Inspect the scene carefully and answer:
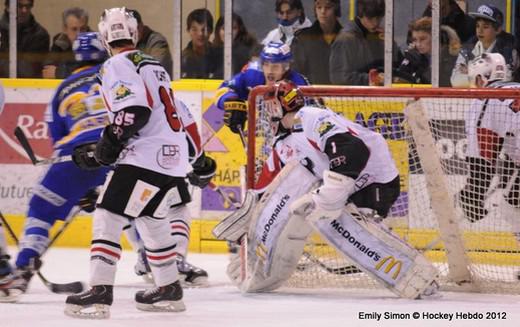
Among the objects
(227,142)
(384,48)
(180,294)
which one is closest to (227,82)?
(227,142)

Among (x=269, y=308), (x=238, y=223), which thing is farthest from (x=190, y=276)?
(x=269, y=308)

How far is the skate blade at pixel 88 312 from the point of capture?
4738 mm

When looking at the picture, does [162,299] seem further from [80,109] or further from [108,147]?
[80,109]

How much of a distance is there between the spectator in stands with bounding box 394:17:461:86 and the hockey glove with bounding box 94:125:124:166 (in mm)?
2900

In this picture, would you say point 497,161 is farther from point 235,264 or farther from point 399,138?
point 235,264

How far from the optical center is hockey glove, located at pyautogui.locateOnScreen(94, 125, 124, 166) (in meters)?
4.70

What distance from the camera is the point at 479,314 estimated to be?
4.95 metres

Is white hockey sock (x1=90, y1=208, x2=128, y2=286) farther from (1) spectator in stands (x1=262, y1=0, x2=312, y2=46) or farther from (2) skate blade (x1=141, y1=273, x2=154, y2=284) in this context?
(1) spectator in stands (x1=262, y1=0, x2=312, y2=46)

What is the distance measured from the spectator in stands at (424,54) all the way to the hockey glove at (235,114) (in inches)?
43.0

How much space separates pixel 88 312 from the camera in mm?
4785

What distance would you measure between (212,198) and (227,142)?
Answer: 347 mm

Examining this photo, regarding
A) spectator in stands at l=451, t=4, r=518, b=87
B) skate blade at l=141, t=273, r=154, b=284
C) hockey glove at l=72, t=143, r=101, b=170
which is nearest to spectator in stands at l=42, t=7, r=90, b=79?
skate blade at l=141, t=273, r=154, b=284

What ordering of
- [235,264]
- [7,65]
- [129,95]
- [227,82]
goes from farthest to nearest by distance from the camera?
1. [7,65]
2. [227,82]
3. [235,264]
4. [129,95]

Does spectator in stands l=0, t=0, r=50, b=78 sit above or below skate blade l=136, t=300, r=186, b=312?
above
